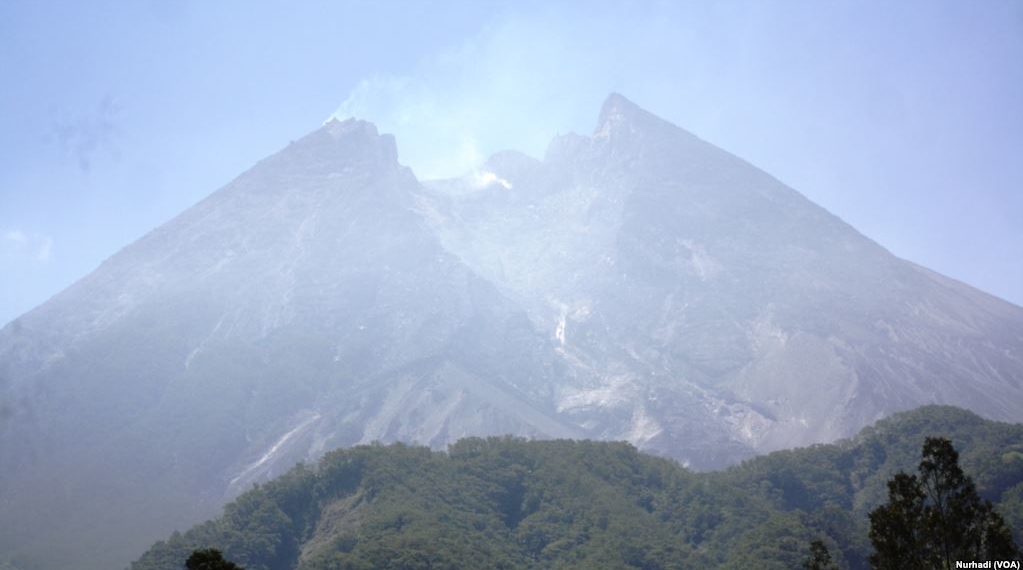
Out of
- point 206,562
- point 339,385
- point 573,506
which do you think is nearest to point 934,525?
point 206,562

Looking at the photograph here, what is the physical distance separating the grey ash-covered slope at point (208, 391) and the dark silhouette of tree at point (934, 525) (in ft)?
356

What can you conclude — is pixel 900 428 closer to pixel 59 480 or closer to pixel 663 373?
pixel 663 373

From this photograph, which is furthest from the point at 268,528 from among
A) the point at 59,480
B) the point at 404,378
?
the point at 404,378

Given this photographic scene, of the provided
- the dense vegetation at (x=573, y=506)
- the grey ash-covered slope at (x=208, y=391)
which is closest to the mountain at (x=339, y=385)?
the grey ash-covered slope at (x=208, y=391)

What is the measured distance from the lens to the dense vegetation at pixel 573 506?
250 feet

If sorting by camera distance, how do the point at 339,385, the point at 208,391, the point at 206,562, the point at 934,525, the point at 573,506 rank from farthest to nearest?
the point at 339,385 < the point at 208,391 < the point at 573,506 < the point at 934,525 < the point at 206,562

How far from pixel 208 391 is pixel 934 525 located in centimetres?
15373

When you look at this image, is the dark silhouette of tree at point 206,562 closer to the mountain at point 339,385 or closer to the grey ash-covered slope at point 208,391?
the grey ash-covered slope at point 208,391

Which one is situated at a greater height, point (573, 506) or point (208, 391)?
point (208, 391)

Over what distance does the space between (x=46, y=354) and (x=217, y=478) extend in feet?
159

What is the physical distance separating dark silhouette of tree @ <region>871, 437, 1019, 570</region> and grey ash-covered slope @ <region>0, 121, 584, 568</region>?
108476 millimetres

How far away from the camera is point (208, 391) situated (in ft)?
542

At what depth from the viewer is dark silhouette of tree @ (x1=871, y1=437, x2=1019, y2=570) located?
91.8 ft

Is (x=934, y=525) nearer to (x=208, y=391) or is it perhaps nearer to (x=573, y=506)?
(x=573, y=506)
